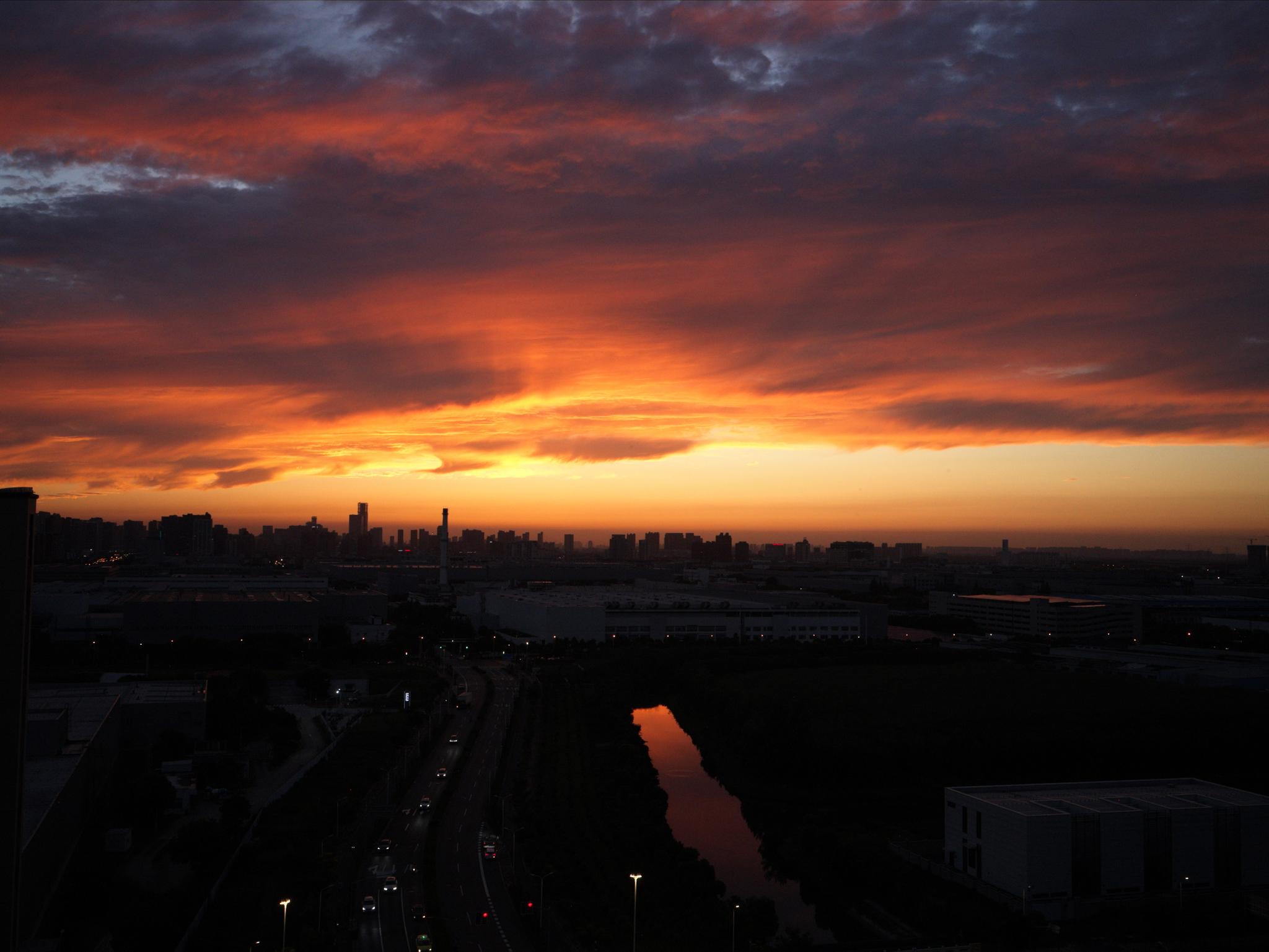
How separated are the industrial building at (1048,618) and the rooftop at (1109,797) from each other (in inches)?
517

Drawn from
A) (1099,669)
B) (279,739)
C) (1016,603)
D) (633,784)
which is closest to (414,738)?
(279,739)

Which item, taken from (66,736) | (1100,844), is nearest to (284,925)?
(66,736)

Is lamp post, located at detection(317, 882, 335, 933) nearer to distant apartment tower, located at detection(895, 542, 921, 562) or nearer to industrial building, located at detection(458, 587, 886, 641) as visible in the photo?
industrial building, located at detection(458, 587, 886, 641)

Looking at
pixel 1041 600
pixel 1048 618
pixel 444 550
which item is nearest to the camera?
pixel 1048 618

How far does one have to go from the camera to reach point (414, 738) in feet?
31.1

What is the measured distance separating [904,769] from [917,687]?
3.77 m

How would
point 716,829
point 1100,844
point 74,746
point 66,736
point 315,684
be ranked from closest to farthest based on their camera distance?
point 1100,844, point 74,746, point 66,736, point 716,829, point 315,684

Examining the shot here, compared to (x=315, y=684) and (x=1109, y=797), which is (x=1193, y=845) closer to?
(x=1109, y=797)

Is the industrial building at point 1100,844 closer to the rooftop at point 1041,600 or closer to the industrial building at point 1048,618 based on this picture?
the industrial building at point 1048,618

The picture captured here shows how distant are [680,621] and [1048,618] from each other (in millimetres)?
6963

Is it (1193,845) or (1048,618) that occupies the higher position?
(1048,618)

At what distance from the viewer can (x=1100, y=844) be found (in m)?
5.85

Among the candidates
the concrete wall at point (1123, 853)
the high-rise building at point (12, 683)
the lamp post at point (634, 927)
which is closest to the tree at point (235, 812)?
the lamp post at point (634, 927)

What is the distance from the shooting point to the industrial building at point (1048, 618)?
1947cm
